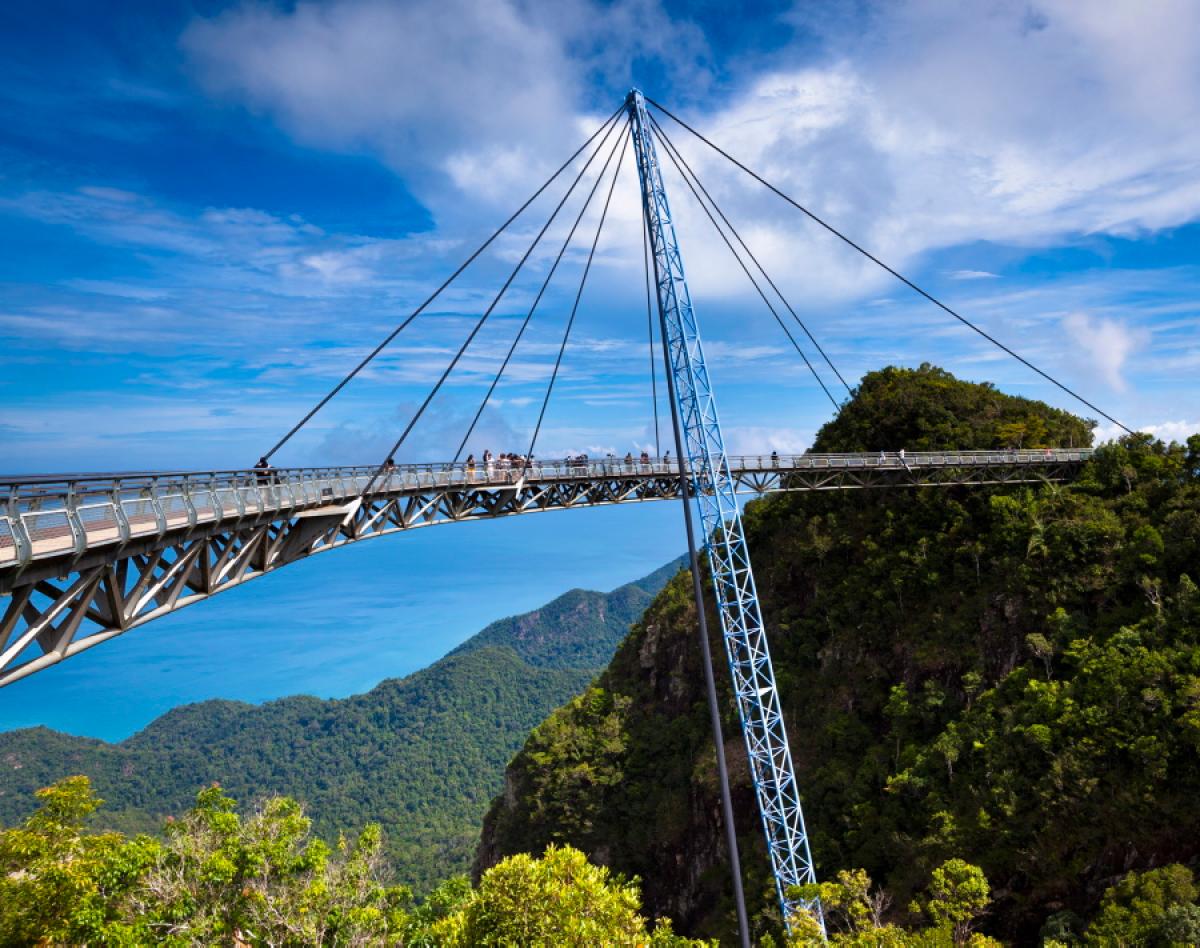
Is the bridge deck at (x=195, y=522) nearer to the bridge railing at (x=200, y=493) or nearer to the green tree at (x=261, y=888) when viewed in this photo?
the bridge railing at (x=200, y=493)

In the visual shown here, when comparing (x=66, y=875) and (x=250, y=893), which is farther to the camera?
(x=250, y=893)

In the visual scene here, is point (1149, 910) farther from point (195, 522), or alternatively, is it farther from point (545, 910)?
point (195, 522)

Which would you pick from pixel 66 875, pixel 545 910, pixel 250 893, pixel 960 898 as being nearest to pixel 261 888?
pixel 250 893

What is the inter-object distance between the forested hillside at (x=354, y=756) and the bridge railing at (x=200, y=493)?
74253 mm

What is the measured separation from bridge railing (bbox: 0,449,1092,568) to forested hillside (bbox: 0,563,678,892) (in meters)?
74.3

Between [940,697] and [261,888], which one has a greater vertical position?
[261,888]

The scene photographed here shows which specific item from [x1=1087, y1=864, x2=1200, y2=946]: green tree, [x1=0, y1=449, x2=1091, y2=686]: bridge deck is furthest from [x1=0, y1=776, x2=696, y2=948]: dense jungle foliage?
[x1=1087, y1=864, x2=1200, y2=946]: green tree

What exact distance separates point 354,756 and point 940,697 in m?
129

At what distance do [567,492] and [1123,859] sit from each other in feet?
66.9

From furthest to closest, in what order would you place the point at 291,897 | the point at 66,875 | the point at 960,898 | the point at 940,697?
the point at 940,697, the point at 960,898, the point at 291,897, the point at 66,875

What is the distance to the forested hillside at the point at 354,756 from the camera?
104 metres

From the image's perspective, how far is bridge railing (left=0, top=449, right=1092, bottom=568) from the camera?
29.6ft

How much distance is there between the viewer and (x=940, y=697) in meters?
29.2

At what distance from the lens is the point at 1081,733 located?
21875 mm
